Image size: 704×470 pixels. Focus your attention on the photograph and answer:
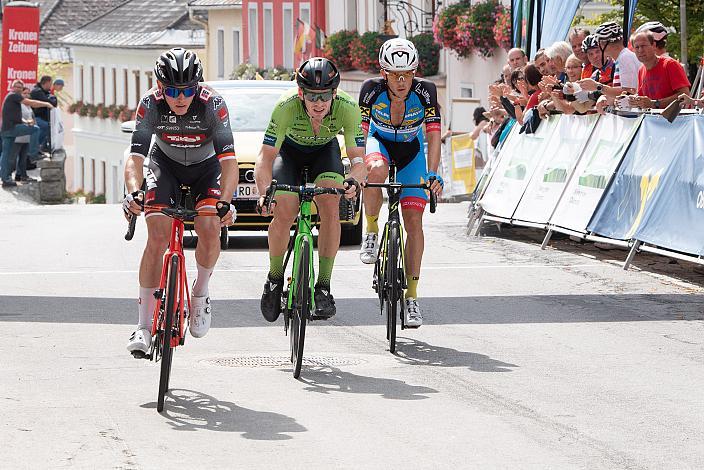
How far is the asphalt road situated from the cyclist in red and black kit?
632 mm

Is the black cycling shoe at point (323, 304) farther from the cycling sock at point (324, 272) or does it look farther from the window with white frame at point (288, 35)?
the window with white frame at point (288, 35)

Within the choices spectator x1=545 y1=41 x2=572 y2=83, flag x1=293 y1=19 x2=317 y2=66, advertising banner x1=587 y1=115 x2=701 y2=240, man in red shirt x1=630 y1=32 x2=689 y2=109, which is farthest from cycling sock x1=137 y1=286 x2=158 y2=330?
flag x1=293 y1=19 x2=317 y2=66

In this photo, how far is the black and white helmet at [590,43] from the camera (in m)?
16.7

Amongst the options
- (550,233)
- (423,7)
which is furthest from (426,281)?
(423,7)

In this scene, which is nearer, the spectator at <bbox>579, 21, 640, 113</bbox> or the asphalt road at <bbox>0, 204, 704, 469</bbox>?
the asphalt road at <bbox>0, 204, 704, 469</bbox>

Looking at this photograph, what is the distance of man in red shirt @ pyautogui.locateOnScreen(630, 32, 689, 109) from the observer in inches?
587

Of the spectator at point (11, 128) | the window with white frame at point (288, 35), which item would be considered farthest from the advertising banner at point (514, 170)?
the window with white frame at point (288, 35)

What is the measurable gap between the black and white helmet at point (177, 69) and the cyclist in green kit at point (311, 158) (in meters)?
1.20

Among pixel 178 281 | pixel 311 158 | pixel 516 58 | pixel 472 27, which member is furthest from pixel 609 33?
pixel 472 27

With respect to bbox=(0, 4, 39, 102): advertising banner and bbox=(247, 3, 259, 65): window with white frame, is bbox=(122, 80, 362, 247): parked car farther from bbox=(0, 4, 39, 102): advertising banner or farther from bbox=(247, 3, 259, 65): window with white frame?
bbox=(247, 3, 259, 65): window with white frame

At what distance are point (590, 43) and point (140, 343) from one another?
31.0 feet

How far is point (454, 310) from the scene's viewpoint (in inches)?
488

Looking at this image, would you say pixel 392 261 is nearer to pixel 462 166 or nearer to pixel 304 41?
pixel 462 166

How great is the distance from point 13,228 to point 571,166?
25.8 feet
